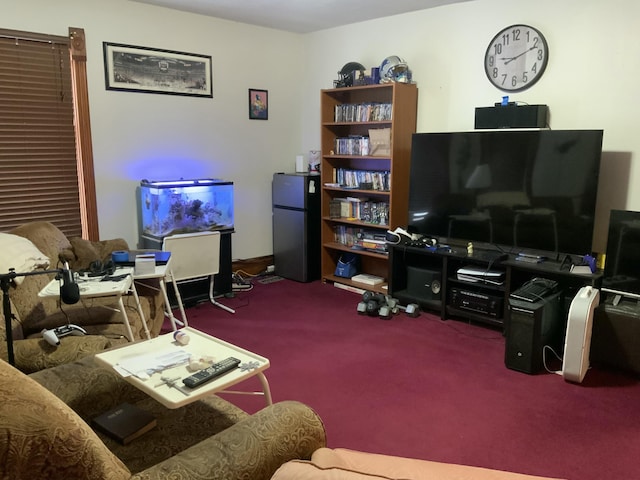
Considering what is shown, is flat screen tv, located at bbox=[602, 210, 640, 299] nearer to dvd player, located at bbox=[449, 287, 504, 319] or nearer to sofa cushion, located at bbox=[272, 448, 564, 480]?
dvd player, located at bbox=[449, 287, 504, 319]

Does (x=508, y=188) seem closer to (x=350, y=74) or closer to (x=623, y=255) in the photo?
(x=623, y=255)

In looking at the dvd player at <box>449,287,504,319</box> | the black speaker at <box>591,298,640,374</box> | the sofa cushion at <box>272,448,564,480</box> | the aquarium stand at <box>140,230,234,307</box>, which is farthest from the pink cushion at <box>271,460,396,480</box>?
the aquarium stand at <box>140,230,234,307</box>

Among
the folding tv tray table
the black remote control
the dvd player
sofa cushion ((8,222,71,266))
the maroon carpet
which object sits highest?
sofa cushion ((8,222,71,266))

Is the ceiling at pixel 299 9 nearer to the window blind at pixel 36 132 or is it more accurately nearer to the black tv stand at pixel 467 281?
the window blind at pixel 36 132

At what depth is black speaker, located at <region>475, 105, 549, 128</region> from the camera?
11.7 ft

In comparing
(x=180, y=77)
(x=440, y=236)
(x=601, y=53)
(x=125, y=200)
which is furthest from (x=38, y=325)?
(x=601, y=53)

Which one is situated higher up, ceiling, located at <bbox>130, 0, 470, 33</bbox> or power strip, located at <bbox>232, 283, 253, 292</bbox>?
ceiling, located at <bbox>130, 0, 470, 33</bbox>

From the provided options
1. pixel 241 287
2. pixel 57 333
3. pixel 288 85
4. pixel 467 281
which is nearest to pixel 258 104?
pixel 288 85

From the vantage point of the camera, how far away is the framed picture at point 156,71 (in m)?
4.12

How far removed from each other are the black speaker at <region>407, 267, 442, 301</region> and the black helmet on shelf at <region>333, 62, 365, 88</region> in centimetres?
178

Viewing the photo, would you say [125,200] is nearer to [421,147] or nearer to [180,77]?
[180,77]

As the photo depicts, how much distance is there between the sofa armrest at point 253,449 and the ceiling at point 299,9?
3541mm

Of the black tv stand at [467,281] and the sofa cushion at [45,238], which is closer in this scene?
the sofa cushion at [45,238]

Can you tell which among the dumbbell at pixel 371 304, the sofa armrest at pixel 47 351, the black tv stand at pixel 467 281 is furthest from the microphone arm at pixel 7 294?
the black tv stand at pixel 467 281
